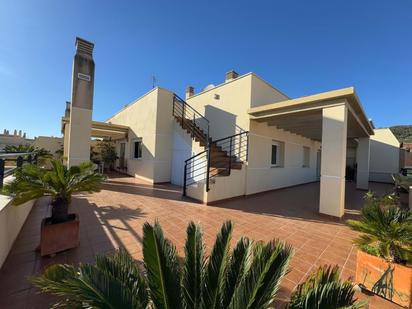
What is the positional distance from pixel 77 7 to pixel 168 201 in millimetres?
6758

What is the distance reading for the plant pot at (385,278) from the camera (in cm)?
223

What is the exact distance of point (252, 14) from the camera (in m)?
7.50

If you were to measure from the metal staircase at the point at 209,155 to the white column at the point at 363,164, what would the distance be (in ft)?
28.3

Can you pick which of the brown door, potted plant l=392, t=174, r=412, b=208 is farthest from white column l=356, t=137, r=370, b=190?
the brown door

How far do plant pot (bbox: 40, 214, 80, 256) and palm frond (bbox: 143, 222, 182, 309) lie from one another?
8.06ft

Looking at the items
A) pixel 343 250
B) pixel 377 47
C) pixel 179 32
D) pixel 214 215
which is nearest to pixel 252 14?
pixel 179 32

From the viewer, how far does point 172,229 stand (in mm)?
4293

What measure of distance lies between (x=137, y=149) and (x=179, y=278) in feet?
38.0

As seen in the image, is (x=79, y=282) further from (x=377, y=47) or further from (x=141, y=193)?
(x=377, y=47)

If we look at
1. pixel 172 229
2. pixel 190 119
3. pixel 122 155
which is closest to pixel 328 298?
pixel 172 229

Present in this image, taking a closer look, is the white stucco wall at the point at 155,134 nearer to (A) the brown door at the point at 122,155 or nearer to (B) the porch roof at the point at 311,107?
(A) the brown door at the point at 122,155

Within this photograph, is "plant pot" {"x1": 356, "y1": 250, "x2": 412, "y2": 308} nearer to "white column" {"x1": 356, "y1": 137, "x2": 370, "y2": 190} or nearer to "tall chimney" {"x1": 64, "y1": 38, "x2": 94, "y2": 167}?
"tall chimney" {"x1": 64, "y1": 38, "x2": 94, "y2": 167}

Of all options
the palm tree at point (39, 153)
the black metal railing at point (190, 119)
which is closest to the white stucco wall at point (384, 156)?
the black metal railing at point (190, 119)

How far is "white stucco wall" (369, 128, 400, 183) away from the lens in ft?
50.2
